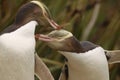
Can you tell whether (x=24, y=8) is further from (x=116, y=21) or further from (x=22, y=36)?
(x=116, y=21)

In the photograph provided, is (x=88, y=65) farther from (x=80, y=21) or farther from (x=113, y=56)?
(x=80, y=21)

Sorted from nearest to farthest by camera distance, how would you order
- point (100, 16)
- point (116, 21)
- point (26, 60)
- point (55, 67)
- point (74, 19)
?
point (26, 60) → point (55, 67) → point (74, 19) → point (116, 21) → point (100, 16)

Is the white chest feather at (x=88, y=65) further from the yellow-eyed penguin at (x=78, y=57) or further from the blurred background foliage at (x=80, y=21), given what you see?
the blurred background foliage at (x=80, y=21)

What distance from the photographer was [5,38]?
40 centimetres

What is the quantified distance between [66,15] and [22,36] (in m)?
0.71

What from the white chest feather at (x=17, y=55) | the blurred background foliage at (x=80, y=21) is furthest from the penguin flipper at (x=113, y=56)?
the blurred background foliage at (x=80, y=21)

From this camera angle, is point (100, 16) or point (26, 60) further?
point (100, 16)

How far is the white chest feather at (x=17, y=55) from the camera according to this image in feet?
1.30

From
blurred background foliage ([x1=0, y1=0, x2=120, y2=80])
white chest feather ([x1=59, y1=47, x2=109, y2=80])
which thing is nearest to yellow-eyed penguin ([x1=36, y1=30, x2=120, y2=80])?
white chest feather ([x1=59, y1=47, x2=109, y2=80])

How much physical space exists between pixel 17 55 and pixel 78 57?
0.27 ft

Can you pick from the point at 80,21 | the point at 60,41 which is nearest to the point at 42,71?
the point at 60,41

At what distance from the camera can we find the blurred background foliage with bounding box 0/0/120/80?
100 cm

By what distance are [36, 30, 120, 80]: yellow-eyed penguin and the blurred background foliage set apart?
18.9 inches

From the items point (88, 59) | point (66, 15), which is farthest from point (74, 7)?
point (88, 59)
